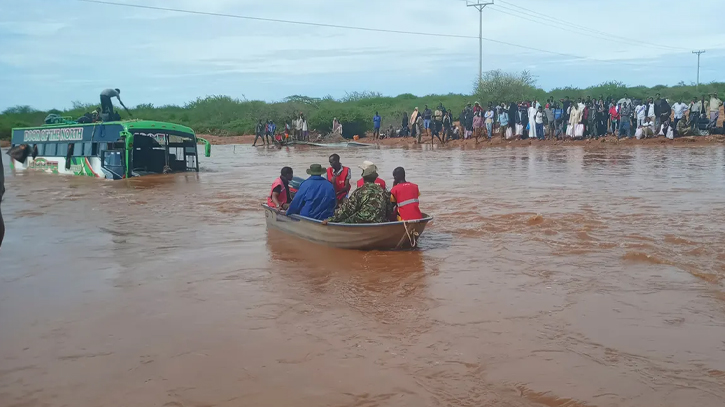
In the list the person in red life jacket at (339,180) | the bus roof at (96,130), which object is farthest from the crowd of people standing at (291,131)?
the person in red life jacket at (339,180)

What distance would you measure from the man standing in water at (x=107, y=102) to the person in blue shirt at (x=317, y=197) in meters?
14.1

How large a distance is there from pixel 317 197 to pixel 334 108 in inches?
1585

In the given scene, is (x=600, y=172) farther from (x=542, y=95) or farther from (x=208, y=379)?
(x=542, y=95)

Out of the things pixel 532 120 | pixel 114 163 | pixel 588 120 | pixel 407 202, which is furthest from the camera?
pixel 532 120

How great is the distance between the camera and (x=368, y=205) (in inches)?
386

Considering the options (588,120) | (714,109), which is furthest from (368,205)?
(714,109)

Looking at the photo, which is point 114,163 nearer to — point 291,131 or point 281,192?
point 281,192

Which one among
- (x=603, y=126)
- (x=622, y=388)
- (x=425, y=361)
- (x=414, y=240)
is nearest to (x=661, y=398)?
(x=622, y=388)

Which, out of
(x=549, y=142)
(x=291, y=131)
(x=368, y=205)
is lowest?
(x=368, y=205)

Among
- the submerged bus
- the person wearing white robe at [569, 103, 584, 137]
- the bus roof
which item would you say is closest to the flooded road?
the bus roof

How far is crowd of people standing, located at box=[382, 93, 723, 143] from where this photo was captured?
2783 centimetres

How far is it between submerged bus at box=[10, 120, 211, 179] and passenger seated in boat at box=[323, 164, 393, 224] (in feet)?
42.4

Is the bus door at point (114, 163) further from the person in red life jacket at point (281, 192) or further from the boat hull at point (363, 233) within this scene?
the boat hull at point (363, 233)

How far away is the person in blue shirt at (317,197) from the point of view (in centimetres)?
1043
